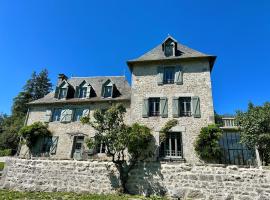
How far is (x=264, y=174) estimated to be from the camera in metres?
9.32

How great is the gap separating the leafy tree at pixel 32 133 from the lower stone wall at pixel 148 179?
4.28 meters

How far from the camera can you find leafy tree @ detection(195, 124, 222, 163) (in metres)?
12.0

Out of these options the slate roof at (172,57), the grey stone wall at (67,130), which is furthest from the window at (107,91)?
the slate roof at (172,57)

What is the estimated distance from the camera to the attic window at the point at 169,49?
52.6 ft

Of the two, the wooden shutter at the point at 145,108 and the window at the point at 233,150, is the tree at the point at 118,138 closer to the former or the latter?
the wooden shutter at the point at 145,108

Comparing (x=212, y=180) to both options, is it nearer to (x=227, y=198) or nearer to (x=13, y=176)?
(x=227, y=198)

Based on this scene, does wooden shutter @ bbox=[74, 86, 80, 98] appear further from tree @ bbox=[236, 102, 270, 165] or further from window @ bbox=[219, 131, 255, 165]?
tree @ bbox=[236, 102, 270, 165]

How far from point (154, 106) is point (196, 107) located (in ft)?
9.55

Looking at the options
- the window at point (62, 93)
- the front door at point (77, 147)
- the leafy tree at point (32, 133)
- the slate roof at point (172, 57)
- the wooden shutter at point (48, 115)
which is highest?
the slate roof at point (172, 57)

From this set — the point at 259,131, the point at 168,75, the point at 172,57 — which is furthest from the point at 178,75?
the point at 259,131

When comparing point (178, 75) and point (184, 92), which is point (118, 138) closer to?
point (184, 92)

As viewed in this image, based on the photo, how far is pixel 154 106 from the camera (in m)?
14.8

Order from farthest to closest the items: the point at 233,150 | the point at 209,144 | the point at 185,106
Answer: the point at 185,106, the point at 233,150, the point at 209,144

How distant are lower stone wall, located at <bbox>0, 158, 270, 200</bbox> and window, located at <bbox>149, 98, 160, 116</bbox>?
14.3 feet
